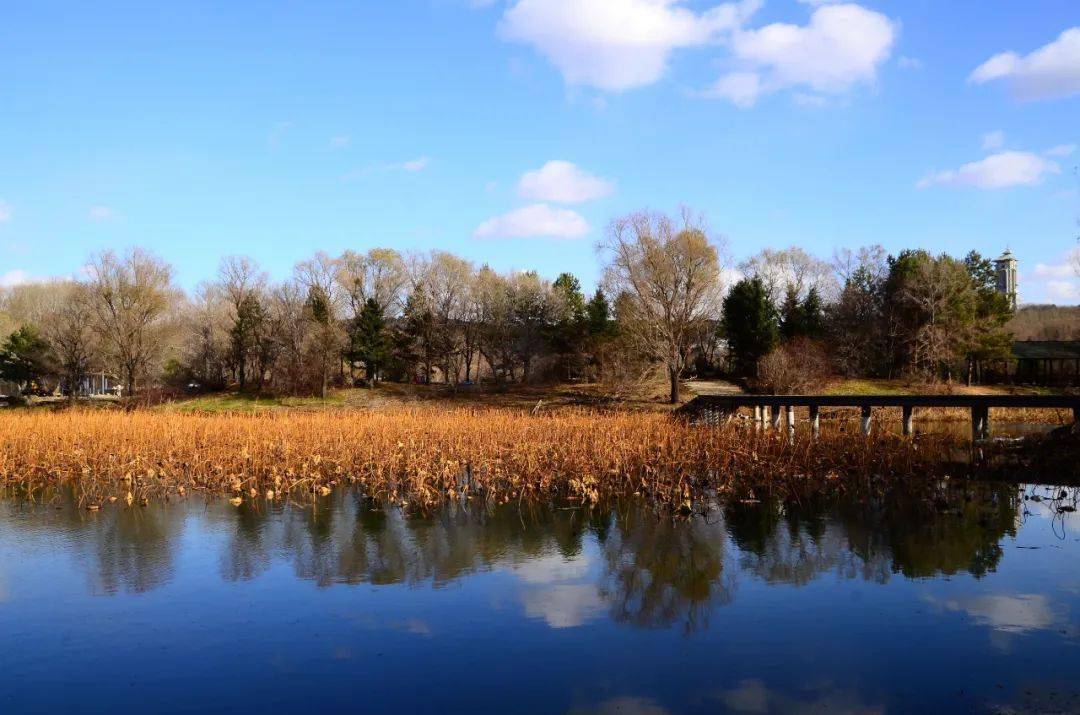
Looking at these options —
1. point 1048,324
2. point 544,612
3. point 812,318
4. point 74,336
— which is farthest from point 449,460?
point 1048,324

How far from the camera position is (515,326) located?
56.7 m

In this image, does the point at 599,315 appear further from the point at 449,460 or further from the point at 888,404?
the point at 449,460

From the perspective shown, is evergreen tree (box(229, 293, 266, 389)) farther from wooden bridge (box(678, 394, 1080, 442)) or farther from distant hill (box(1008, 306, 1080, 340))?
distant hill (box(1008, 306, 1080, 340))

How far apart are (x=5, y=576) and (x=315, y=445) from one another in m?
8.57

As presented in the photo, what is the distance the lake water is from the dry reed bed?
1.86 meters

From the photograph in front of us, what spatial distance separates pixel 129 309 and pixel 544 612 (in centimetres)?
4687

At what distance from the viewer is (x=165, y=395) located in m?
49.2

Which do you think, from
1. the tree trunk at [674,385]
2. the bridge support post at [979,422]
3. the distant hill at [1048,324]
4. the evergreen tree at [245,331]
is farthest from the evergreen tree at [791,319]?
the evergreen tree at [245,331]

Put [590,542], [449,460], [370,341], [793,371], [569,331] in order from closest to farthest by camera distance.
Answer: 1. [590,542]
2. [449,460]
3. [793,371]
4. [370,341]
5. [569,331]

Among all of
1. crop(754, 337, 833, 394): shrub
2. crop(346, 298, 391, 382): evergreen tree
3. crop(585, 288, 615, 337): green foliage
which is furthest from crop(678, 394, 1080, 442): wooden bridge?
crop(346, 298, 391, 382): evergreen tree

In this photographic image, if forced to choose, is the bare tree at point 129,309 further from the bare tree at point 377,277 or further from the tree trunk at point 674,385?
the tree trunk at point 674,385

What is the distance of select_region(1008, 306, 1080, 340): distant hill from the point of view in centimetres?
7275

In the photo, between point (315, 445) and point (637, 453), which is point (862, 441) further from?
point (315, 445)

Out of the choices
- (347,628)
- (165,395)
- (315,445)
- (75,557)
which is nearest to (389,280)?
(165,395)
